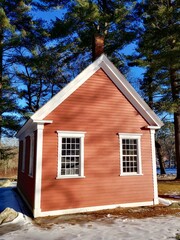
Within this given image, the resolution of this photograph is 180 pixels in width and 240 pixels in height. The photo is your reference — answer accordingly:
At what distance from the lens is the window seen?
1198 cm

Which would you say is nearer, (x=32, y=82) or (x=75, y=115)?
(x=75, y=115)

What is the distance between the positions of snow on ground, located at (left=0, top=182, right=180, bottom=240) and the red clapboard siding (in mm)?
1699

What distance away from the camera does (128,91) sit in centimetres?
1238

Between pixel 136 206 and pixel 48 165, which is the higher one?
pixel 48 165

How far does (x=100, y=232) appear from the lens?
24.5 feet

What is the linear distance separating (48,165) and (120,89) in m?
5.44

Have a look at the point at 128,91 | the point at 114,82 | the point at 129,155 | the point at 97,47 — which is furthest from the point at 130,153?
the point at 97,47

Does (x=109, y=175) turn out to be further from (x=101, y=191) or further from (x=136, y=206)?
(x=136, y=206)

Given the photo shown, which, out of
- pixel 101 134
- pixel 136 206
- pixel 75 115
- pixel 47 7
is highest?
pixel 47 7

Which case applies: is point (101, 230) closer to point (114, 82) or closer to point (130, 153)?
point (130, 153)

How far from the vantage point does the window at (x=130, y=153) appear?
12.0m

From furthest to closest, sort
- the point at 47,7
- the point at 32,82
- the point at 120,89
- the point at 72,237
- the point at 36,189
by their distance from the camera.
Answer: the point at 32,82 < the point at 47,7 < the point at 120,89 < the point at 36,189 < the point at 72,237

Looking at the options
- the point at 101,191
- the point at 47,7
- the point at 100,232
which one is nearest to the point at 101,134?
the point at 101,191

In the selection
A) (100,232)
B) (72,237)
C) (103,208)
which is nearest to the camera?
(72,237)
